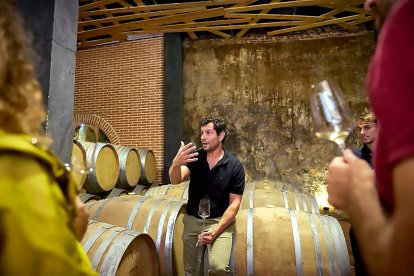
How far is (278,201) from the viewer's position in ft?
14.8

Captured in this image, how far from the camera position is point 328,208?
830 cm

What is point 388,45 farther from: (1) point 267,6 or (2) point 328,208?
(2) point 328,208

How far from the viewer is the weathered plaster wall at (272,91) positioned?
884 centimetres

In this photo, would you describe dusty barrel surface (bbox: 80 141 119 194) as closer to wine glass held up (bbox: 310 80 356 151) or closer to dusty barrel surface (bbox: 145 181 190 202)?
dusty barrel surface (bbox: 145 181 190 202)

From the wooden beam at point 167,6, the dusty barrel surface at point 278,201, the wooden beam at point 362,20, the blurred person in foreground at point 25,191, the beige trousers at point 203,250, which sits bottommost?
the beige trousers at point 203,250

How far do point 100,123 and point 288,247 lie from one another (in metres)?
7.66

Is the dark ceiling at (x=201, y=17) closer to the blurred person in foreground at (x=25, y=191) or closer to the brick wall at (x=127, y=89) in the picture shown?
the brick wall at (x=127, y=89)

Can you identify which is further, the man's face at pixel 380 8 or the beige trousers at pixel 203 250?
the beige trousers at pixel 203 250

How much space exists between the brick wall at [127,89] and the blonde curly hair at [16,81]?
7809 millimetres

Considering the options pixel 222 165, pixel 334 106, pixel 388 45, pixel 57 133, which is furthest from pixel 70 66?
pixel 388 45

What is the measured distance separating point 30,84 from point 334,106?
976mm

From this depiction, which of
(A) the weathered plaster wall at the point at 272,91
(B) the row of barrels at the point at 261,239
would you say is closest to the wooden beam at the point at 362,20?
(A) the weathered plaster wall at the point at 272,91

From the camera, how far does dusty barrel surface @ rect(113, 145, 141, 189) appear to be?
6.31 meters

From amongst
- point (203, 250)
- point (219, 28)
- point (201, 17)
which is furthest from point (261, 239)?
point (219, 28)
